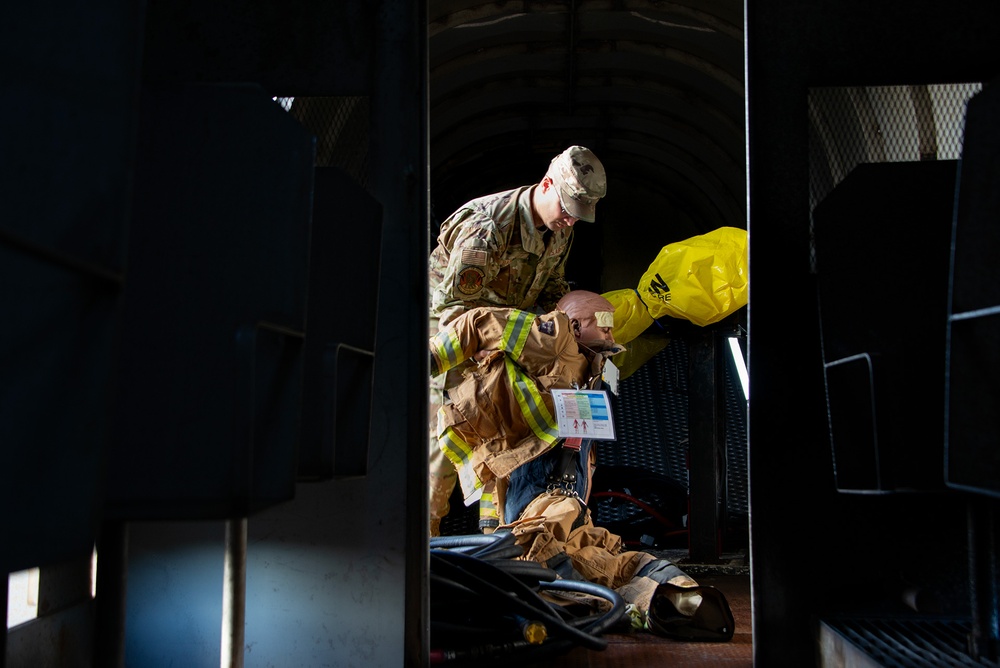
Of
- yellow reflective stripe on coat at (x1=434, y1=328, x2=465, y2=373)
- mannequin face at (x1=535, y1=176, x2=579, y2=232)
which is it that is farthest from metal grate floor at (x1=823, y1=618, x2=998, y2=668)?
mannequin face at (x1=535, y1=176, x2=579, y2=232)

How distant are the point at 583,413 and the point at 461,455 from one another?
784 millimetres

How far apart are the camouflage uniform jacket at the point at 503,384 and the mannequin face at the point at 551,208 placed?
76cm

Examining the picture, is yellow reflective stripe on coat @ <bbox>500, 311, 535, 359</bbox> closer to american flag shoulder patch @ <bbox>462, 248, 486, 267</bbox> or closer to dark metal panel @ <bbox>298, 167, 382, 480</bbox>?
american flag shoulder patch @ <bbox>462, 248, 486, 267</bbox>

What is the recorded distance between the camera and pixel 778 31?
2.57 metres

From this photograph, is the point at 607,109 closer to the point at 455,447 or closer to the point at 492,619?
the point at 455,447

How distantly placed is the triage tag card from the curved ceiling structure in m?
2.09

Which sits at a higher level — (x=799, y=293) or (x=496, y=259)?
(x=496, y=259)

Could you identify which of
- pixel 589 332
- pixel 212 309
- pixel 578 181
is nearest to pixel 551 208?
pixel 578 181

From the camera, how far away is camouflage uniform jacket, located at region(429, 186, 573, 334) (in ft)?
15.7

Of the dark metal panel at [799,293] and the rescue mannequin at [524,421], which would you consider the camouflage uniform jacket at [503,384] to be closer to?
the rescue mannequin at [524,421]

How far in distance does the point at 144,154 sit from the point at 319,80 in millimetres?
1155

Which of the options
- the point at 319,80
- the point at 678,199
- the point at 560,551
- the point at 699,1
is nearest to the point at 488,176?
the point at 678,199

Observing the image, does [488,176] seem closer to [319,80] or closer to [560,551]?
[560,551]

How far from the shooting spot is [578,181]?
190 inches
